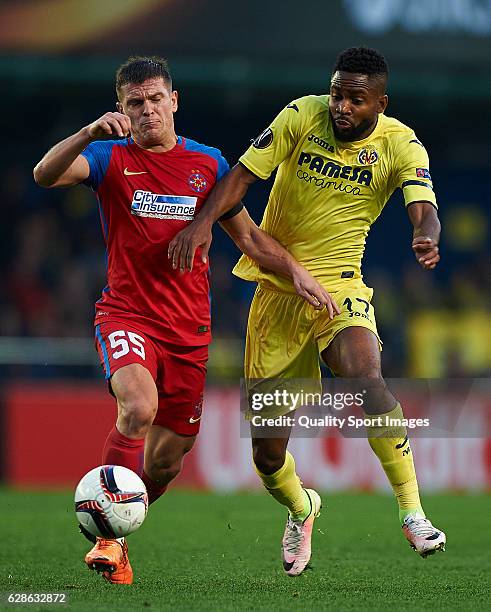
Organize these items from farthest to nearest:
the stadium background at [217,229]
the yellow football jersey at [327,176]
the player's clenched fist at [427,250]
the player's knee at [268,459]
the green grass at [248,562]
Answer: the stadium background at [217,229] < the player's knee at [268,459] < the yellow football jersey at [327,176] < the player's clenched fist at [427,250] < the green grass at [248,562]

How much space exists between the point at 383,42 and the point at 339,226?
28.1ft

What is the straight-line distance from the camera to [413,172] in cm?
657

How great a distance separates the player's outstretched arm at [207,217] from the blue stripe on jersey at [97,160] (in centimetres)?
53

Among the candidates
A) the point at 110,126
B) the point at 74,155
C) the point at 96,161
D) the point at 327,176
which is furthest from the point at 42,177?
the point at 327,176

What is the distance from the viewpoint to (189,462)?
13758 mm

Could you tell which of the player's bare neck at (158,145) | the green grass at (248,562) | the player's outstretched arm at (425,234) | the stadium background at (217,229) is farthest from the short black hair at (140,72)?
the stadium background at (217,229)

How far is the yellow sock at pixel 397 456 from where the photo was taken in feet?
20.7

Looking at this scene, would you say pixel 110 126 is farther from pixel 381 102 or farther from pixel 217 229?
pixel 217 229

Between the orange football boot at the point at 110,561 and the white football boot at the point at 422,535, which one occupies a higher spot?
the white football boot at the point at 422,535

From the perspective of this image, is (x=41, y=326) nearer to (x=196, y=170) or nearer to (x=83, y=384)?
(x=83, y=384)

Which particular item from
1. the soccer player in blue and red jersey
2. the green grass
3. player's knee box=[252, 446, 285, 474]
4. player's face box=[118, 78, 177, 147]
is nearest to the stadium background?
the green grass

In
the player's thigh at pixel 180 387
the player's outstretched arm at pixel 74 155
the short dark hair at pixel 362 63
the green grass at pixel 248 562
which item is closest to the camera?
the green grass at pixel 248 562

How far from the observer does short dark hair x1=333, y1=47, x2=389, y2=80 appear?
6414 millimetres

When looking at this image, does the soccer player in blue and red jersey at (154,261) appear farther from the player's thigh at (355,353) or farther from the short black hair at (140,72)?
the player's thigh at (355,353)
